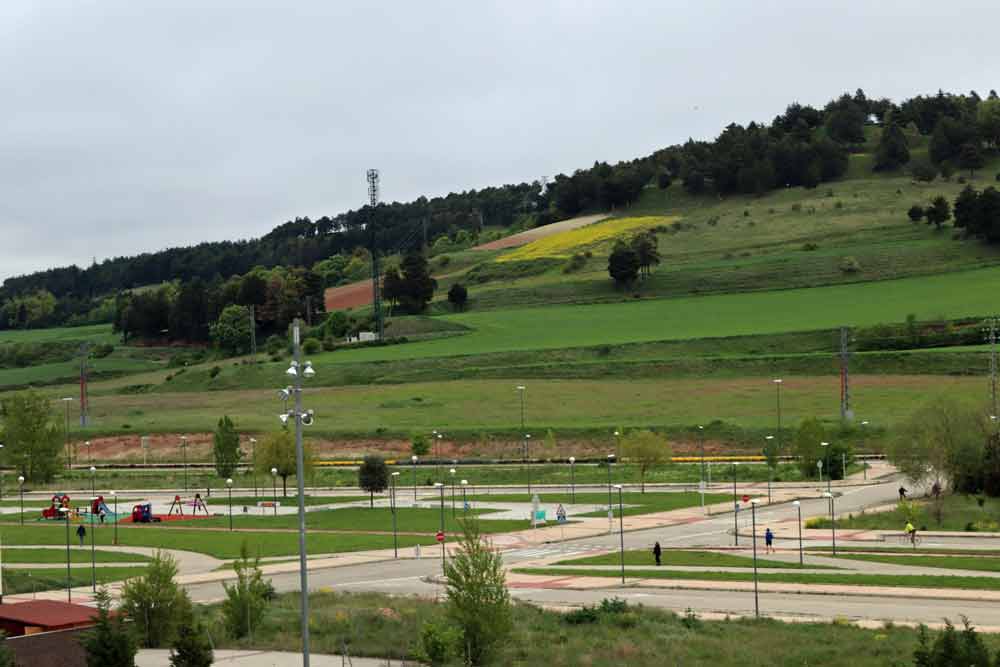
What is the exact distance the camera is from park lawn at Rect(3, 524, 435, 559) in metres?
61.1

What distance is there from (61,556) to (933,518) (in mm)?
39771

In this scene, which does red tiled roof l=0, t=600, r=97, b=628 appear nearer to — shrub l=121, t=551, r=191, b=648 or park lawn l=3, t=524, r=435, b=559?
Answer: shrub l=121, t=551, r=191, b=648

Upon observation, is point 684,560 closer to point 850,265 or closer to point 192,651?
point 192,651

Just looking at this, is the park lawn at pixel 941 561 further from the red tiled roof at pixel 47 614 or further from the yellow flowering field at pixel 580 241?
the yellow flowering field at pixel 580 241

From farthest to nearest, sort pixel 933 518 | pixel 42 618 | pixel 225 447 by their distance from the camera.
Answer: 1. pixel 225 447
2. pixel 933 518
3. pixel 42 618

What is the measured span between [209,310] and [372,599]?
148 m

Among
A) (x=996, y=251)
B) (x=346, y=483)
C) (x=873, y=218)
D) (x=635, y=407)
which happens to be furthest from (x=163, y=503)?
(x=873, y=218)

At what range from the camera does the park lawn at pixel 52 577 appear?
164 ft

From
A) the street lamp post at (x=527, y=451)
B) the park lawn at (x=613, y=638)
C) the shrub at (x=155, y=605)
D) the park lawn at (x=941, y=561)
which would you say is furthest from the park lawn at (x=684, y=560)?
the street lamp post at (x=527, y=451)

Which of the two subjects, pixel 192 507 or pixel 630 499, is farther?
pixel 192 507

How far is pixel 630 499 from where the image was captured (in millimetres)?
78812

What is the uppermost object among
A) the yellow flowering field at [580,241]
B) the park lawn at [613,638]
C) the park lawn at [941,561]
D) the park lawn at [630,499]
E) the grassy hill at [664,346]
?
the yellow flowering field at [580,241]

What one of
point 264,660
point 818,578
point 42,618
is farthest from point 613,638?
point 42,618

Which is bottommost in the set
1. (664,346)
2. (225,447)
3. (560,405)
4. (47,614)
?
(225,447)
